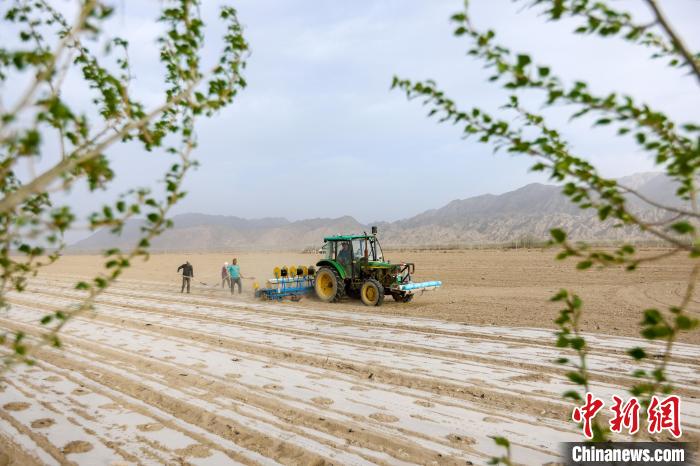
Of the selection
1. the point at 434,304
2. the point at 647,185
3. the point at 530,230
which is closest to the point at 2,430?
the point at 434,304

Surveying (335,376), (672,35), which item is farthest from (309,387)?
(672,35)

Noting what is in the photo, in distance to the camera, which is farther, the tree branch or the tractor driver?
the tractor driver

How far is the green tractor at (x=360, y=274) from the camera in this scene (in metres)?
12.1

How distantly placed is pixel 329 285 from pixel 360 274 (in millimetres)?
991

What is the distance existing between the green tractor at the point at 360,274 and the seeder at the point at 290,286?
2.07 feet

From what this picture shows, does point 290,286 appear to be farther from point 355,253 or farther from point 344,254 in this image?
point 355,253

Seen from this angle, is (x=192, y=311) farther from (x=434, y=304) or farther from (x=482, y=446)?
(x=482, y=446)

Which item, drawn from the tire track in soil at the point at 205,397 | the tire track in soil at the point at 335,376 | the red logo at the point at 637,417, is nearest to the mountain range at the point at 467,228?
the tire track in soil at the point at 335,376

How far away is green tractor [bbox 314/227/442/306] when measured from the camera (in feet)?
39.7

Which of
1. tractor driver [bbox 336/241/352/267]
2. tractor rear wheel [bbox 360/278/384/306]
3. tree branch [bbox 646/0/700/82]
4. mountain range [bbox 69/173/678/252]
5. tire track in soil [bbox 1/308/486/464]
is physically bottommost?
tire track in soil [bbox 1/308/486/464]

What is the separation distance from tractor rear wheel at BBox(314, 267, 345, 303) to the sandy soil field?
1.64 metres

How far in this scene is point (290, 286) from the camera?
44.7 ft

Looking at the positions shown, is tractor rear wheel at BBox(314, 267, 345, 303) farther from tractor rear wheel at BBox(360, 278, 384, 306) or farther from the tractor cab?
tractor rear wheel at BBox(360, 278, 384, 306)

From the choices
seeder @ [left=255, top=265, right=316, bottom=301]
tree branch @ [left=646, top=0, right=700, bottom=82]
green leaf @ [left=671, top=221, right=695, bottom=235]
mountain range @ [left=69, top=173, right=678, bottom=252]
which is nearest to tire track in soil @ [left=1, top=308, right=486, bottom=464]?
green leaf @ [left=671, top=221, right=695, bottom=235]
